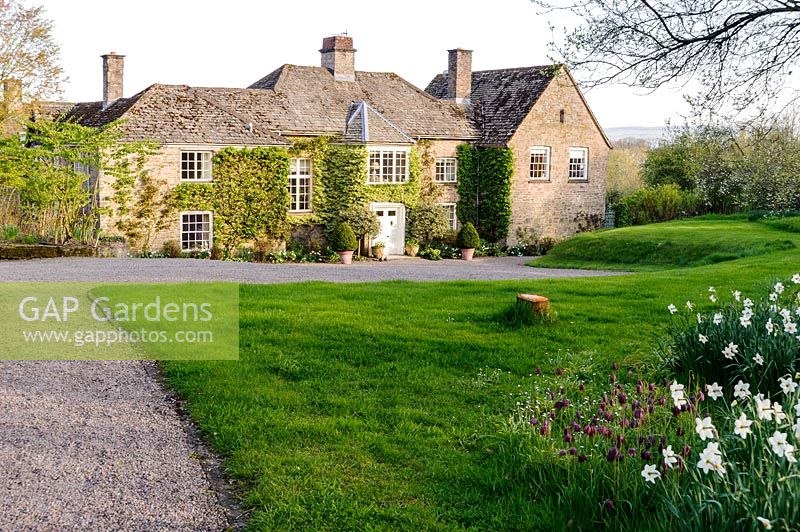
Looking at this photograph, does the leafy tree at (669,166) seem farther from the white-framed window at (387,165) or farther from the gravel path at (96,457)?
the gravel path at (96,457)

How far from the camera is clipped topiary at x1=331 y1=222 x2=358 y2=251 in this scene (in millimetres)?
32062

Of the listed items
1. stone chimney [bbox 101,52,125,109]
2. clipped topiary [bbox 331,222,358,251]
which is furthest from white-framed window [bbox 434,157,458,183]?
stone chimney [bbox 101,52,125,109]

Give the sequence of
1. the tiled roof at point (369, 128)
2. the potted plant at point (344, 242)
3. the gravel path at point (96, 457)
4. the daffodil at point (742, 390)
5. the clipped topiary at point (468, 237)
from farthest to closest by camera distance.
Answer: the clipped topiary at point (468, 237)
the tiled roof at point (369, 128)
the potted plant at point (344, 242)
the gravel path at point (96, 457)
the daffodil at point (742, 390)

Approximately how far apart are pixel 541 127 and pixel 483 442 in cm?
3167

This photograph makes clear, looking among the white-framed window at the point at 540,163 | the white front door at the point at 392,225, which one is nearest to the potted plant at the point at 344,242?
the white front door at the point at 392,225

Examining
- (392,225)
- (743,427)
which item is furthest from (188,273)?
(392,225)

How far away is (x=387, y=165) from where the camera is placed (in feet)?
115

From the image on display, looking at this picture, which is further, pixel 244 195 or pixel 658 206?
pixel 658 206

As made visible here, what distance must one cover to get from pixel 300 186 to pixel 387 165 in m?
3.62

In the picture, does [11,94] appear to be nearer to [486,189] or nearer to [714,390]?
[486,189]

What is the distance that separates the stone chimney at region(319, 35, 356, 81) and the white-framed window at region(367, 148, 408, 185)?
12.5 feet

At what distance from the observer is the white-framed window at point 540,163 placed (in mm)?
38188

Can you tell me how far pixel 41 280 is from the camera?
1708cm

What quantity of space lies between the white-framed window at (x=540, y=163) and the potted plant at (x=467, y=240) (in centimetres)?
445
